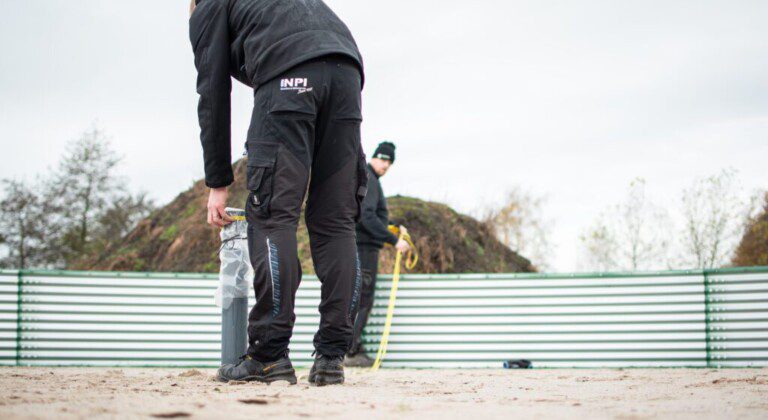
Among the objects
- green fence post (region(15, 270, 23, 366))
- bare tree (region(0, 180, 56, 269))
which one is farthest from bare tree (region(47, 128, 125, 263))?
green fence post (region(15, 270, 23, 366))

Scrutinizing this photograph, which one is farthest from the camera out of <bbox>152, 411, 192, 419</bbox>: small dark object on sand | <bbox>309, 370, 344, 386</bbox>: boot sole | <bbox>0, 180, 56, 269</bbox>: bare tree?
<bbox>0, 180, 56, 269</bbox>: bare tree

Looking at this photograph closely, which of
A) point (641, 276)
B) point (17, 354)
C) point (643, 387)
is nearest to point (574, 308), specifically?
point (641, 276)

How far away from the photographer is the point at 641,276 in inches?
263


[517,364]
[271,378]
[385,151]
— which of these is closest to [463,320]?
[517,364]

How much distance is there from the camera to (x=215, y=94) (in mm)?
3473

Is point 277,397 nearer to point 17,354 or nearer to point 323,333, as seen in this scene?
point 323,333

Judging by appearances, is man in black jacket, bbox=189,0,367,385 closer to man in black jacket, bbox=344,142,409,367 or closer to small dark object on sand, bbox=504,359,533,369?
man in black jacket, bbox=344,142,409,367

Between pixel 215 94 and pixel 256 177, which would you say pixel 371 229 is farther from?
pixel 256 177

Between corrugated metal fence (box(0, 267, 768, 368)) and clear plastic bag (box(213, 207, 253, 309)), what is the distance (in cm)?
262

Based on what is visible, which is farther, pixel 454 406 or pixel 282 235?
pixel 282 235

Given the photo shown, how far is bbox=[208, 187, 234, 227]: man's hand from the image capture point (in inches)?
141

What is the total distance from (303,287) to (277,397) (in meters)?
4.38

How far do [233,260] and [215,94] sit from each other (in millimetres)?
959

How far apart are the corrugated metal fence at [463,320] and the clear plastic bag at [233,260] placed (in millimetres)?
2619
